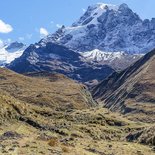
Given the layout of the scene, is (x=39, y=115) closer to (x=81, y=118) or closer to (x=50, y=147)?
(x=81, y=118)

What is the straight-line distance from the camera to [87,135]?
11138 centimetres

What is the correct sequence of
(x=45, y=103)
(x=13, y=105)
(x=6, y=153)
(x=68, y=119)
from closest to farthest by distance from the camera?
(x=6, y=153) → (x=13, y=105) → (x=68, y=119) → (x=45, y=103)

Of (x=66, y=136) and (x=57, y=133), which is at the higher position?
(x=57, y=133)

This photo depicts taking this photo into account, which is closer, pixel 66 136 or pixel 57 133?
pixel 66 136

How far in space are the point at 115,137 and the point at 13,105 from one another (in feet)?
88.8

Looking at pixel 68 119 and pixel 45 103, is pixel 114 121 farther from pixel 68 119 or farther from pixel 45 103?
pixel 45 103

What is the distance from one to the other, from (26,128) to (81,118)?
41.6m

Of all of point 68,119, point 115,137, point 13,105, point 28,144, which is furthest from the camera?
point 68,119

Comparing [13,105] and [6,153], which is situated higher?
[13,105]

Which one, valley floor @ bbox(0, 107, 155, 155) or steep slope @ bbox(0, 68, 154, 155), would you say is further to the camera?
steep slope @ bbox(0, 68, 154, 155)

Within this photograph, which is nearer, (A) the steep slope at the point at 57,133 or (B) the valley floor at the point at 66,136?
(B) the valley floor at the point at 66,136

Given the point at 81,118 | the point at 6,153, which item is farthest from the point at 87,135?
the point at 6,153

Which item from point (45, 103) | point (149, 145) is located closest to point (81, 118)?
point (149, 145)

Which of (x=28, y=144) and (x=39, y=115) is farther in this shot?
(x=39, y=115)
